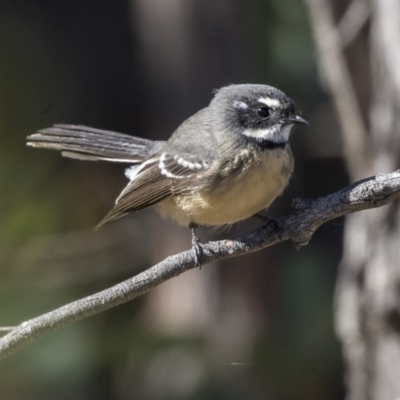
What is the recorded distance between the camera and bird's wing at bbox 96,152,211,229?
3.39 meters

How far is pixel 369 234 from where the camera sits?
4.03m

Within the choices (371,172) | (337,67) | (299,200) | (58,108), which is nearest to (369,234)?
(371,172)

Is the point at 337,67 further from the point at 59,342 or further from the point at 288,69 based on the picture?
the point at 59,342

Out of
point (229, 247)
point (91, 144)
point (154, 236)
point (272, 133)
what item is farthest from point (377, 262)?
point (154, 236)

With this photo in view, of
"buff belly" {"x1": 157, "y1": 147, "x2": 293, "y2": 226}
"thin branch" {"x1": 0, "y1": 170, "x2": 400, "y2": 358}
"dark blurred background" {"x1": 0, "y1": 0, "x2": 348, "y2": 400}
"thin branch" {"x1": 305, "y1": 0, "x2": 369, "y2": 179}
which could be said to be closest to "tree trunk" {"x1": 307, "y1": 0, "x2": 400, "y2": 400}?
"thin branch" {"x1": 305, "y1": 0, "x2": 369, "y2": 179}

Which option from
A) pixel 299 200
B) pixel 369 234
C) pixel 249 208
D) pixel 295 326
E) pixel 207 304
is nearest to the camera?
pixel 299 200

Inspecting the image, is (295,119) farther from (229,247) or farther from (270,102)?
(229,247)

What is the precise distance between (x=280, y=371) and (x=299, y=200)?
225 cm

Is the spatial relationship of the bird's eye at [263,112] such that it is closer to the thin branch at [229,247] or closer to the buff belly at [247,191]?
the buff belly at [247,191]

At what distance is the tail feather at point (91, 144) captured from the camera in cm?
383

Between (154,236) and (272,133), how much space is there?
234 cm

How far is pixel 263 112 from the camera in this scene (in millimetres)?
3342

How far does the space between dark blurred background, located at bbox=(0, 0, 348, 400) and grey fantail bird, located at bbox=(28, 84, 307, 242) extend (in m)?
0.88

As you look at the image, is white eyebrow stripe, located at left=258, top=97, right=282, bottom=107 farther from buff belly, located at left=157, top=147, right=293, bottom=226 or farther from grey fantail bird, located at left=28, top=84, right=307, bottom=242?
buff belly, located at left=157, top=147, right=293, bottom=226
